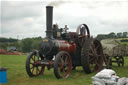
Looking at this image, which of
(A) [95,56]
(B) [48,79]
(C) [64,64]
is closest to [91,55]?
(A) [95,56]

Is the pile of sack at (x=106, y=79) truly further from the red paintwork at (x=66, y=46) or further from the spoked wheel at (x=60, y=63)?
the red paintwork at (x=66, y=46)

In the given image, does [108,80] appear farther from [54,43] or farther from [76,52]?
[76,52]

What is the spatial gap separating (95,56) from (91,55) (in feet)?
1.00

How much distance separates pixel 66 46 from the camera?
8.77m

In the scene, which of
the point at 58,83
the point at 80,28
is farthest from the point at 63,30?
the point at 58,83

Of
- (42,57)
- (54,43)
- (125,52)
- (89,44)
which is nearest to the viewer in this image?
(54,43)

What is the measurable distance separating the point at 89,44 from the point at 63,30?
1.38 m

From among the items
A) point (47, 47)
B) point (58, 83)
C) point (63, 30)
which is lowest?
point (58, 83)

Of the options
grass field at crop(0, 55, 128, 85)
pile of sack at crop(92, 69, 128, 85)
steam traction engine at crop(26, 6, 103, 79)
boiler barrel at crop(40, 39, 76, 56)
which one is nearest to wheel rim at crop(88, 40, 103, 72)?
steam traction engine at crop(26, 6, 103, 79)

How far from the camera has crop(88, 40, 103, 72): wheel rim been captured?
32.3 ft

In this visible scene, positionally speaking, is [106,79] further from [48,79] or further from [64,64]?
[48,79]

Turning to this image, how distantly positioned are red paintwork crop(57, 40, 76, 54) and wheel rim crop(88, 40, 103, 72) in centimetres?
85

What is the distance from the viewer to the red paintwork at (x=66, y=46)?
27.7ft

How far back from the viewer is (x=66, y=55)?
8.22m
